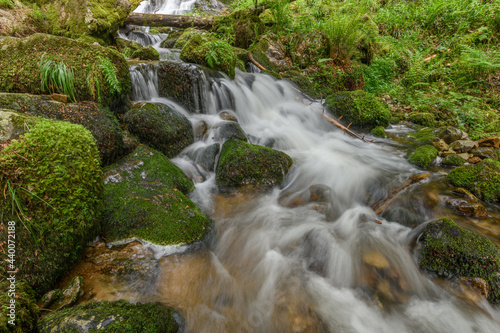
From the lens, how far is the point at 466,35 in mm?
8469

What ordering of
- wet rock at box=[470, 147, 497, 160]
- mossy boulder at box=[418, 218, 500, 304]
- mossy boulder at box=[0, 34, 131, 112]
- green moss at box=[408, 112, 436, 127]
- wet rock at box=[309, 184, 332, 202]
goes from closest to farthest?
mossy boulder at box=[418, 218, 500, 304], mossy boulder at box=[0, 34, 131, 112], wet rock at box=[309, 184, 332, 202], wet rock at box=[470, 147, 497, 160], green moss at box=[408, 112, 436, 127]

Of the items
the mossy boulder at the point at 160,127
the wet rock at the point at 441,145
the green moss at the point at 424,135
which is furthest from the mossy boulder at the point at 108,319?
the green moss at the point at 424,135

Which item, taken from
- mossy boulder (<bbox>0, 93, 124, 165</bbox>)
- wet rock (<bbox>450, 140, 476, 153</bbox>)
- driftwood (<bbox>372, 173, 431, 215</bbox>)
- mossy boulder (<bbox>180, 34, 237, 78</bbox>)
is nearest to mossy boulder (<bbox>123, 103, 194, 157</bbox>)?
mossy boulder (<bbox>0, 93, 124, 165</bbox>)

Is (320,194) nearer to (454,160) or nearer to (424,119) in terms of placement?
(454,160)

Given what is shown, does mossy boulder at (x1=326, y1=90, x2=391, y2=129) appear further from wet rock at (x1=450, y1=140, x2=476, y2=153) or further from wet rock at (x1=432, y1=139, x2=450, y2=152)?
wet rock at (x1=450, y1=140, x2=476, y2=153)

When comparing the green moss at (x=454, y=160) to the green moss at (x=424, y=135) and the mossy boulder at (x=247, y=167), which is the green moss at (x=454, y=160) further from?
the mossy boulder at (x=247, y=167)

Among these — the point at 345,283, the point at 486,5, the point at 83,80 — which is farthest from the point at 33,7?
the point at 486,5

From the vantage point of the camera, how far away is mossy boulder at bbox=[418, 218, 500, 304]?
2.54 m

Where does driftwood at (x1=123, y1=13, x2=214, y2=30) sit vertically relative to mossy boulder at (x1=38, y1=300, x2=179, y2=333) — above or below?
above

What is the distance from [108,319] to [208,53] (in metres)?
6.05

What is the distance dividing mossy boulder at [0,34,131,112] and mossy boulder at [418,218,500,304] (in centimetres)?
526

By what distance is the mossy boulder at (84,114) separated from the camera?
299cm

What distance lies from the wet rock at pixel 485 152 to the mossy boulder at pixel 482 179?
2.96 feet

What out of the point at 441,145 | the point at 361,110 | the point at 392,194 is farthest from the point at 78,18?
the point at 441,145
